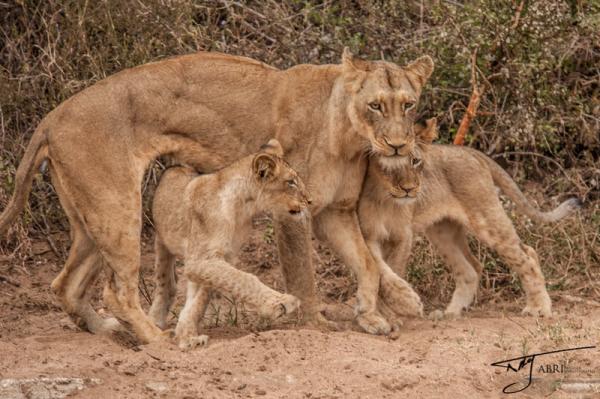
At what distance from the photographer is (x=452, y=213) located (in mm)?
8484

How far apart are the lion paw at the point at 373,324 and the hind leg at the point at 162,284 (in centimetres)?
126

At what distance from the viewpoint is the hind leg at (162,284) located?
26.3 ft

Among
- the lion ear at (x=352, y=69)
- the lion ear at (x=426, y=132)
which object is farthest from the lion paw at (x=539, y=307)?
the lion ear at (x=352, y=69)

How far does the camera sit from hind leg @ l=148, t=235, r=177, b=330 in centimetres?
803

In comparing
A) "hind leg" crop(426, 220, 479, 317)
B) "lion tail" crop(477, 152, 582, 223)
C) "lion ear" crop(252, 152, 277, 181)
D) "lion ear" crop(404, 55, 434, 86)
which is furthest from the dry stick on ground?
"lion ear" crop(252, 152, 277, 181)

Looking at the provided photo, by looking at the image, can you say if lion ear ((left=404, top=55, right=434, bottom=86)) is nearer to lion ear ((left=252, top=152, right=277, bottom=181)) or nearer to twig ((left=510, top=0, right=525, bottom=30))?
lion ear ((left=252, top=152, right=277, bottom=181))

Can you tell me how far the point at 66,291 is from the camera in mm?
7879

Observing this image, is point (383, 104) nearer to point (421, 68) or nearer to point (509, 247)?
point (421, 68)

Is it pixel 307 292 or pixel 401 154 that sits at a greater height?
pixel 401 154

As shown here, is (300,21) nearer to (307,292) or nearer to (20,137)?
(20,137)

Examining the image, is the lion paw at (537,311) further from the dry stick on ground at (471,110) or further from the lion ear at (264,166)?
the lion ear at (264,166)

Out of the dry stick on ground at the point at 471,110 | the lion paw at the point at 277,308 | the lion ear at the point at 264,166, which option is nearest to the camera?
the lion paw at the point at 277,308

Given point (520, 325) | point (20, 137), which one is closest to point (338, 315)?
point (520, 325)

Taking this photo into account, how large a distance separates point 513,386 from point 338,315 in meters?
2.22
